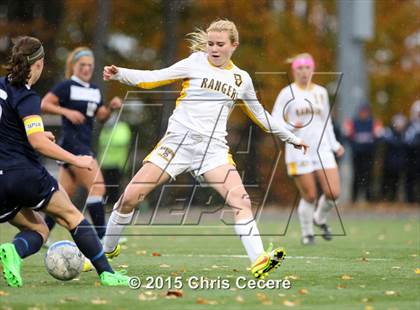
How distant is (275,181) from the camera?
22438 millimetres

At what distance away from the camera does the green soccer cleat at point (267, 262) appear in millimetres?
8180

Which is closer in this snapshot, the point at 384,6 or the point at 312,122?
the point at 312,122

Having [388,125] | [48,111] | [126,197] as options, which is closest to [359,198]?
[388,125]

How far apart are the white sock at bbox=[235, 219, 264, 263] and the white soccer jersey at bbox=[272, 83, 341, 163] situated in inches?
177

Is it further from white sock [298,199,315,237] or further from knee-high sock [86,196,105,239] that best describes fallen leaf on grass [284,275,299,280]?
white sock [298,199,315,237]

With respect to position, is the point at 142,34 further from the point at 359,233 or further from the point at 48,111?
the point at 48,111

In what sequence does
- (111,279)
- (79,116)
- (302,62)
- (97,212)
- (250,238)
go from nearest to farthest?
(111,279), (250,238), (79,116), (97,212), (302,62)

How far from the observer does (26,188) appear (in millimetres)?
7535

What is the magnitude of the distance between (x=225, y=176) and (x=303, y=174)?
4446 mm

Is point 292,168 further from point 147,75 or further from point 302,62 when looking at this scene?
point 147,75

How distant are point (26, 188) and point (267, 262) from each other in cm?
201

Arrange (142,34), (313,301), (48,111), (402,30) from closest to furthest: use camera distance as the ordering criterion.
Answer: (313,301) < (48,111) < (142,34) < (402,30)

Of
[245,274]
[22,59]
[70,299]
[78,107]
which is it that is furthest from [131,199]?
[78,107]

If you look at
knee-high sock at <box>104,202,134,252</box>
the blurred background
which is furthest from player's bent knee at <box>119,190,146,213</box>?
the blurred background
